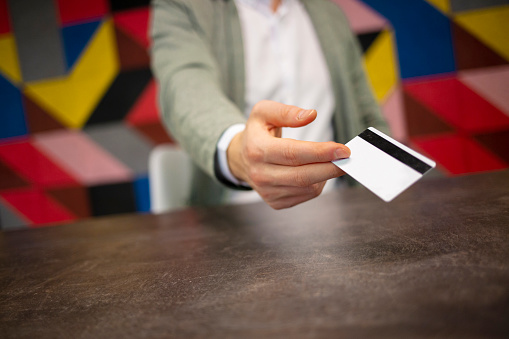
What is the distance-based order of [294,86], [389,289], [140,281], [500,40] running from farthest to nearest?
1. [500,40]
2. [294,86]
3. [140,281]
4. [389,289]

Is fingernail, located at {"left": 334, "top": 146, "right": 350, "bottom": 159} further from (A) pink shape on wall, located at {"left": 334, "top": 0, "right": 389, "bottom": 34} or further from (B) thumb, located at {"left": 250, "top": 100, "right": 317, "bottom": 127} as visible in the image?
(A) pink shape on wall, located at {"left": 334, "top": 0, "right": 389, "bottom": 34}

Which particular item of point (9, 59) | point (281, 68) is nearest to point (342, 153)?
point (281, 68)

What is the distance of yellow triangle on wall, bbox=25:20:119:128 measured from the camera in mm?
1963

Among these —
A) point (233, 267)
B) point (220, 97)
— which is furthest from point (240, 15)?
point (233, 267)

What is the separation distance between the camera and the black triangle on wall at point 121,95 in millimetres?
1946

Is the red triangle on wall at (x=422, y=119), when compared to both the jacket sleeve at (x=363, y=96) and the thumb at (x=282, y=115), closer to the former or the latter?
the jacket sleeve at (x=363, y=96)

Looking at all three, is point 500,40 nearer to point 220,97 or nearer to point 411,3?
point 411,3

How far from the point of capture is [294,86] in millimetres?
1029

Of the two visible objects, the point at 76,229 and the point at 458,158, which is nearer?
the point at 76,229

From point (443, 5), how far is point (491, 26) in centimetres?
25

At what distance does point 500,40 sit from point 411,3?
454mm

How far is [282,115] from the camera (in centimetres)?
44

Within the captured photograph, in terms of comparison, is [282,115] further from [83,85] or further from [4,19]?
[4,19]

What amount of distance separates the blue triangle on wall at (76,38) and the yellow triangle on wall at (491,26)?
191 cm
